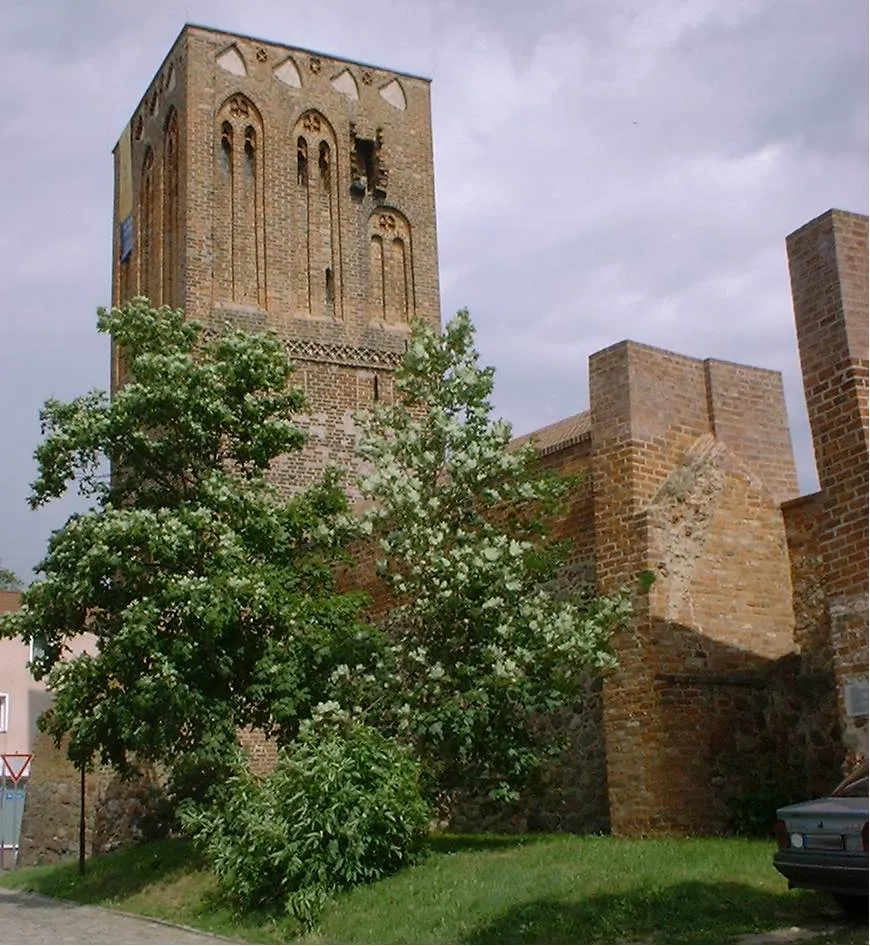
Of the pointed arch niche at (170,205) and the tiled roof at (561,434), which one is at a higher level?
the pointed arch niche at (170,205)

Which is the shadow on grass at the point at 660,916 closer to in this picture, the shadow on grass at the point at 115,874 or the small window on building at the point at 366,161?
the shadow on grass at the point at 115,874

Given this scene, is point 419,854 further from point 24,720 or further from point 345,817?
point 24,720

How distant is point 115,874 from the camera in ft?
54.7

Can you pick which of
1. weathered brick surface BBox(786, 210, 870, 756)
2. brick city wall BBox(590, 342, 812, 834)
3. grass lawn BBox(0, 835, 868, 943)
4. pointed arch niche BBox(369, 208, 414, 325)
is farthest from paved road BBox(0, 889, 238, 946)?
pointed arch niche BBox(369, 208, 414, 325)

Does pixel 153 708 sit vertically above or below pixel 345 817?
above

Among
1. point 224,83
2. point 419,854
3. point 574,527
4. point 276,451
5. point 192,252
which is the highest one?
point 224,83

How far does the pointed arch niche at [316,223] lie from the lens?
28.7 meters

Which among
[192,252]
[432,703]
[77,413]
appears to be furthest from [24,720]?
[432,703]

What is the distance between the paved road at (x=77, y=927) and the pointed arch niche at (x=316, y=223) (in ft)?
51.5

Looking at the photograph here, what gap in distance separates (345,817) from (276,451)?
581 centimetres

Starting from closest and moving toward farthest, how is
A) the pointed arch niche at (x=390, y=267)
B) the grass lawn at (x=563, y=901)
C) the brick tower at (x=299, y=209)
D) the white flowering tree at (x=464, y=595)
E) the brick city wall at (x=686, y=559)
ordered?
1. the grass lawn at (x=563, y=901)
2. the white flowering tree at (x=464, y=595)
3. the brick city wall at (x=686, y=559)
4. the brick tower at (x=299, y=209)
5. the pointed arch niche at (x=390, y=267)

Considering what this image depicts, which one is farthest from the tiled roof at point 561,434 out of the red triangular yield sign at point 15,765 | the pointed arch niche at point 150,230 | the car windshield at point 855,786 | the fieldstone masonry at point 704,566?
the pointed arch niche at point 150,230

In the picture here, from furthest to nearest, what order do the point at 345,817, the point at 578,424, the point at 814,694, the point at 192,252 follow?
the point at 192,252 < the point at 578,424 < the point at 814,694 < the point at 345,817

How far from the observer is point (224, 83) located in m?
29.2
